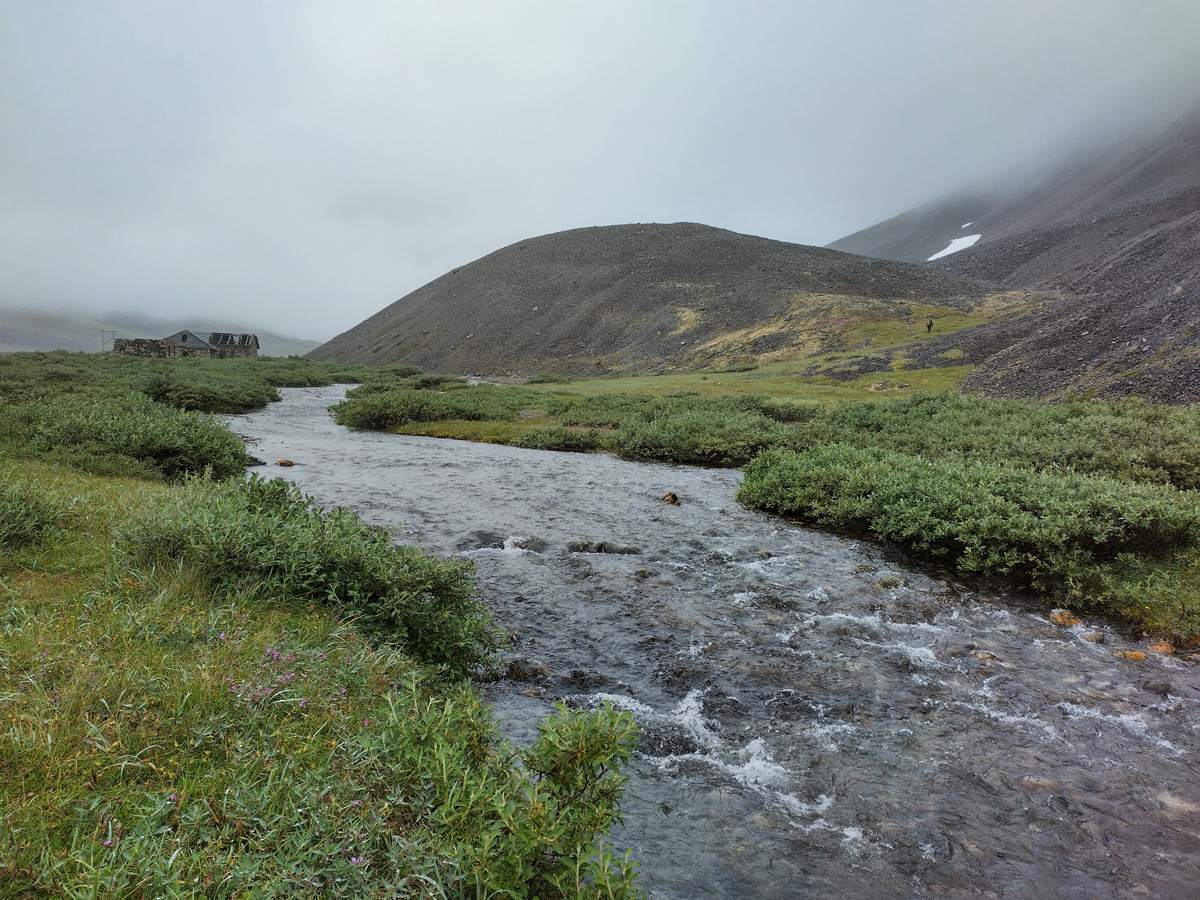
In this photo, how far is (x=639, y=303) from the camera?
90875mm

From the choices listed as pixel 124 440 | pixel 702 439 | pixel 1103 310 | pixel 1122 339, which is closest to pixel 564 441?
pixel 702 439

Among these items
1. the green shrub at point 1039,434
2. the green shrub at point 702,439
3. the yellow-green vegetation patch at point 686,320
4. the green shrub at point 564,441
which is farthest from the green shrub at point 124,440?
the yellow-green vegetation patch at point 686,320

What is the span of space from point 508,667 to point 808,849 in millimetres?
3494

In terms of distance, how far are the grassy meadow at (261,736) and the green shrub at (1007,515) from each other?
27.4 feet

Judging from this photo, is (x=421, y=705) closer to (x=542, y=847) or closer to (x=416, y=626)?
(x=542, y=847)

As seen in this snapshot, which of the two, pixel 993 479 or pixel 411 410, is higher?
pixel 411 410

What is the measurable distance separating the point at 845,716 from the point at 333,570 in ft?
18.4

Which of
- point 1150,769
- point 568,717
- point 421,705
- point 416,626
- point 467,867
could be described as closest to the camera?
point 467,867

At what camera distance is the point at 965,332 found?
42.5 meters

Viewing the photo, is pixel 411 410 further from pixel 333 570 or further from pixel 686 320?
pixel 686 320

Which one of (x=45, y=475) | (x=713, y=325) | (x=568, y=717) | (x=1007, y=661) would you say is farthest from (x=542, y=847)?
(x=713, y=325)

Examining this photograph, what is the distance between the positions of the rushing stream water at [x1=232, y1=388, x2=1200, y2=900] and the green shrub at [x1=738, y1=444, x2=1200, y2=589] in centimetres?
77

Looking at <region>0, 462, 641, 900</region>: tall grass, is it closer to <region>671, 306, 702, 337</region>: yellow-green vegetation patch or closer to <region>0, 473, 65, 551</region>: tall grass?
<region>0, 473, 65, 551</region>: tall grass

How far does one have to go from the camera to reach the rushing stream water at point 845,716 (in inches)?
172
